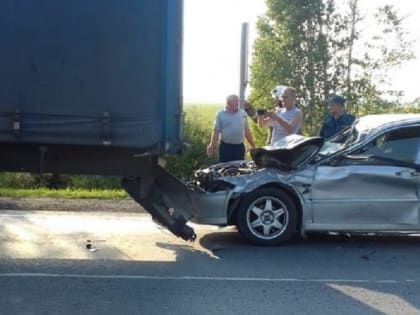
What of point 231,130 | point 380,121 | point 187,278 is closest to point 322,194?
point 380,121

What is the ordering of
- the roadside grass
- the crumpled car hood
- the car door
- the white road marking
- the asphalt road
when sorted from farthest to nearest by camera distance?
the roadside grass → the crumpled car hood → the car door → the white road marking → the asphalt road

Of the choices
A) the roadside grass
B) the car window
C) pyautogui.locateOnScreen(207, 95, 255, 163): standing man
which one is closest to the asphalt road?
the car window

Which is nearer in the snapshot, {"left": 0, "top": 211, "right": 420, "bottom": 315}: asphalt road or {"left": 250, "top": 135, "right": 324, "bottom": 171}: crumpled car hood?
{"left": 0, "top": 211, "right": 420, "bottom": 315}: asphalt road

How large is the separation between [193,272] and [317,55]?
14.0m

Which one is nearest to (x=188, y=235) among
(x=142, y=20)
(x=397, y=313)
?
(x=142, y=20)

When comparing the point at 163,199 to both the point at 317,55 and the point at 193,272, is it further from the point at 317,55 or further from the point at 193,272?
the point at 317,55

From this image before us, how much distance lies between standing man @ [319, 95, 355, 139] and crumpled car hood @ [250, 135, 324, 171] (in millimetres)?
1187

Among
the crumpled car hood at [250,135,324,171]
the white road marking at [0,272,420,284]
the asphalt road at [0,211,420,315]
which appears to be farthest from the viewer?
the crumpled car hood at [250,135,324,171]

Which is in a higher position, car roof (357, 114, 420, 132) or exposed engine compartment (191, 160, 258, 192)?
car roof (357, 114, 420, 132)

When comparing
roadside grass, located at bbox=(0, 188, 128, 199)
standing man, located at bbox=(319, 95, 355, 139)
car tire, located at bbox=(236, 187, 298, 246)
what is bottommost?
roadside grass, located at bbox=(0, 188, 128, 199)

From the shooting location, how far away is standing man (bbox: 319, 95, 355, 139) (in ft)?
32.4

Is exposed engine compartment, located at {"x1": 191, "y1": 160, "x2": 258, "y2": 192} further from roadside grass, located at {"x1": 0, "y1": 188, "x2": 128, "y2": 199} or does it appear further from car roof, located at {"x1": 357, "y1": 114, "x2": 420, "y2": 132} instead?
roadside grass, located at {"x1": 0, "y1": 188, "x2": 128, "y2": 199}

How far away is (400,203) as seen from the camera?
851 cm

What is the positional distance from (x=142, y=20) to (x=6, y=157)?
1971 mm
